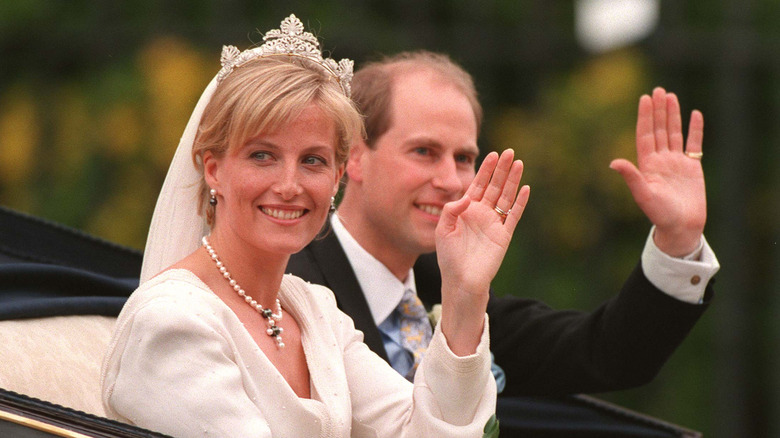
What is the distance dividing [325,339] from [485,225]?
0.38 metres

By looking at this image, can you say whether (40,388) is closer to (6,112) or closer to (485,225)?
(485,225)

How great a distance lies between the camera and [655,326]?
3.29m

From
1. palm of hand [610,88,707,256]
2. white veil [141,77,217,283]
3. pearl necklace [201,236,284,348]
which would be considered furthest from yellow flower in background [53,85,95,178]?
pearl necklace [201,236,284,348]

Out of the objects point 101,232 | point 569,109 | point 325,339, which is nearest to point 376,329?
Answer: point 325,339

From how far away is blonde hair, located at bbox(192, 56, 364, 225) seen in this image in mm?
2037

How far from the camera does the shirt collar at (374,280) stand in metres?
3.08

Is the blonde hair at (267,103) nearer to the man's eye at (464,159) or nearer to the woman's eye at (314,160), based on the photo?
the woman's eye at (314,160)

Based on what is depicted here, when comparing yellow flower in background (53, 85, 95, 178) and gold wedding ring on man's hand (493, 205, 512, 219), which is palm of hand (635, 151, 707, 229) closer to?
gold wedding ring on man's hand (493, 205, 512, 219)

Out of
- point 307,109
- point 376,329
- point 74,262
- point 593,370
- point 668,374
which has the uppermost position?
point 307,109

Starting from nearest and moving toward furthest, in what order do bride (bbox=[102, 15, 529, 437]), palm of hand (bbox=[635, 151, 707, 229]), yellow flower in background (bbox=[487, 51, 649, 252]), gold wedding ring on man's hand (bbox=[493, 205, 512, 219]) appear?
bride (bbox=[102, 15, 529, 437]) < gold wedding ring on man's hand (bbox=[493, 205, 512, 219]) < palm of hand (bbox=[635, 151, 707, 229]) < yellow flower in background (bbox=[487, 51, 649, 252])

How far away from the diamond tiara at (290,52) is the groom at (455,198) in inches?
33.4

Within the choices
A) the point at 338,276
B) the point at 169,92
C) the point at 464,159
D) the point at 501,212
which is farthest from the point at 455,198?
the point at 169,92

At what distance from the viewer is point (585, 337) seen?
11.1ft

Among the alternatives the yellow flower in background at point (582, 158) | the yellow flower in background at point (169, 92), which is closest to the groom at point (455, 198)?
the yellow flower in background at point (169, 92)
